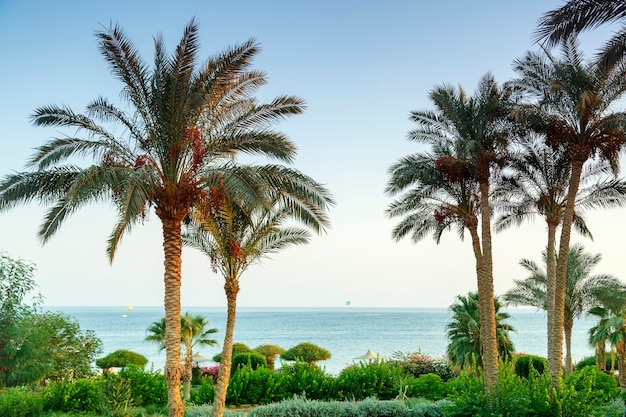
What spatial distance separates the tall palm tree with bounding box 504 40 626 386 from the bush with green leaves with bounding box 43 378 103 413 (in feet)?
42.9

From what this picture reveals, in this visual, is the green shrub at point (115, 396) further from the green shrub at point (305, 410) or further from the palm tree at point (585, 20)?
the palm tree at point (585, 20)

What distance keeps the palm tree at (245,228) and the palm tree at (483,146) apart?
5692mm

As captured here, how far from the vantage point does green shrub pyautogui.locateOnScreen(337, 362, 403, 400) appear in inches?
789

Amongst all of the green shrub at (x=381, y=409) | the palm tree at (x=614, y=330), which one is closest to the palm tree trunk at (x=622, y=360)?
the palm tree at (x=614, y=330)

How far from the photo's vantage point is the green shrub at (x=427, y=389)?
67.1ft

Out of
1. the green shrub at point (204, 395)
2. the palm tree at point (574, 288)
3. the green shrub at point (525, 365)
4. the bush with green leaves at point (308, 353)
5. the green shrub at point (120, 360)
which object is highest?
the palm tree at point (574, 288)

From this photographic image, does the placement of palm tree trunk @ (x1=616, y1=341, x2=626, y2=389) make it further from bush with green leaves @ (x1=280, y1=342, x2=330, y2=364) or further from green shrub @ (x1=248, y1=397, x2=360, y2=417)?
green shrub @ (x1=248, y1=397, x2=360, y2=417)

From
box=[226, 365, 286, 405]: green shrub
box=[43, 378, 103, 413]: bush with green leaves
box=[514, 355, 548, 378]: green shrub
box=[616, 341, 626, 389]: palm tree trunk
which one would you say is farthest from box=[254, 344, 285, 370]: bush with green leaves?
box=[616, 341, 626, 389]: palm tree trunk

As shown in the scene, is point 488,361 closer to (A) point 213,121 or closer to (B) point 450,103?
(B) point 450,103

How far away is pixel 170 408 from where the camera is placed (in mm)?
13859

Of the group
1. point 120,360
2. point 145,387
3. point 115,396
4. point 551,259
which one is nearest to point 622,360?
point 551,259

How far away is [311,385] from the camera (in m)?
19.9

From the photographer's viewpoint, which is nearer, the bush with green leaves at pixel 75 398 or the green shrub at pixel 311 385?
the bush with green leaves at pixel 75 398

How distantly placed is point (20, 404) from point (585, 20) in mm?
16532
